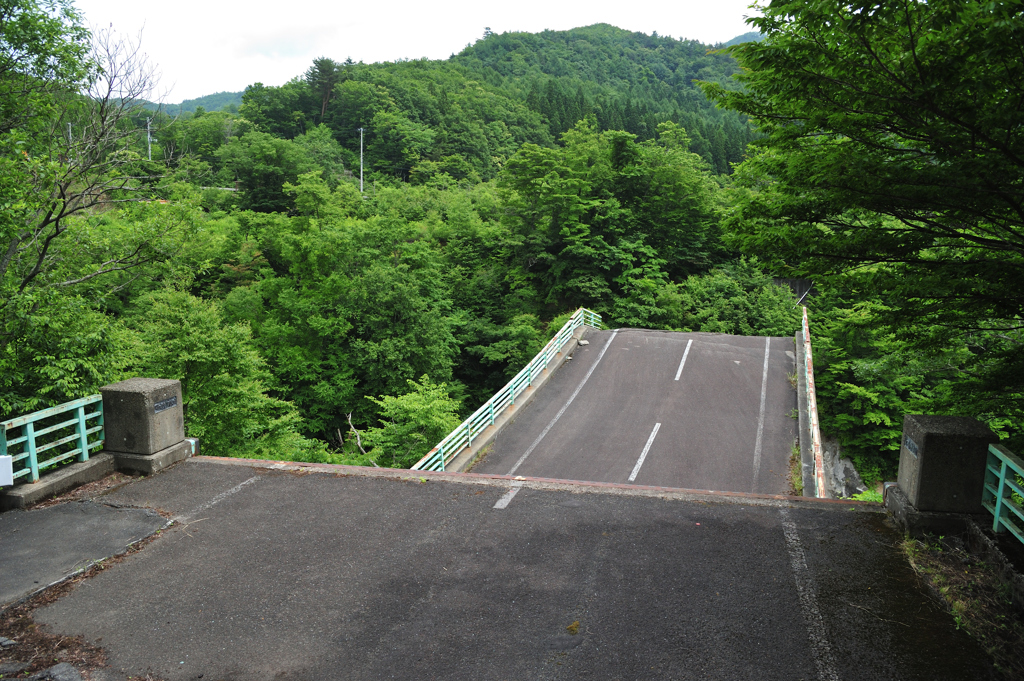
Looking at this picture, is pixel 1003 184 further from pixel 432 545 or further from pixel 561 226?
pixel 561 226

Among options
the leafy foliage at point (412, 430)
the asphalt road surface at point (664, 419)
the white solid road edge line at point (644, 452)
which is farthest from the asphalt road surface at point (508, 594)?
the leafy foliage at point (412, 430)

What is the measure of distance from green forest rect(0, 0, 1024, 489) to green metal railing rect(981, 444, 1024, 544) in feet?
4.44

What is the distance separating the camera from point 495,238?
3919 centimetres

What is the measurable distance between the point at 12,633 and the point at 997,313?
29.0 ft

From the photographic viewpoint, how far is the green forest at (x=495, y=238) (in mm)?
4762

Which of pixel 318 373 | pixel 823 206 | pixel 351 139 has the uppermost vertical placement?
pixel 351 139

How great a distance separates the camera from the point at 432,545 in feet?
19.3

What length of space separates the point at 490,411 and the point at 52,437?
9.40m

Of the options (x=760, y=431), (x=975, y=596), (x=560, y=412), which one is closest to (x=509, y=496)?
(x=975, y=596)

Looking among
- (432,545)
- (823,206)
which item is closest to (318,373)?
(432,545)

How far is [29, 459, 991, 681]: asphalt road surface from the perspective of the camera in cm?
422

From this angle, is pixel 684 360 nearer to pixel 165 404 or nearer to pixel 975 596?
pixel 975 596

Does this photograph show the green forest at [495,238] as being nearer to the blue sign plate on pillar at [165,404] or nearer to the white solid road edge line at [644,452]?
the blue sign plate on pillar at [165,404]

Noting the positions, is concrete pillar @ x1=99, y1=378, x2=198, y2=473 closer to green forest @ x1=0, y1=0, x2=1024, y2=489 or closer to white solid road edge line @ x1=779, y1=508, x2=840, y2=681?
green forest @ x1=0, y1=0, x2=1024, y2=489
